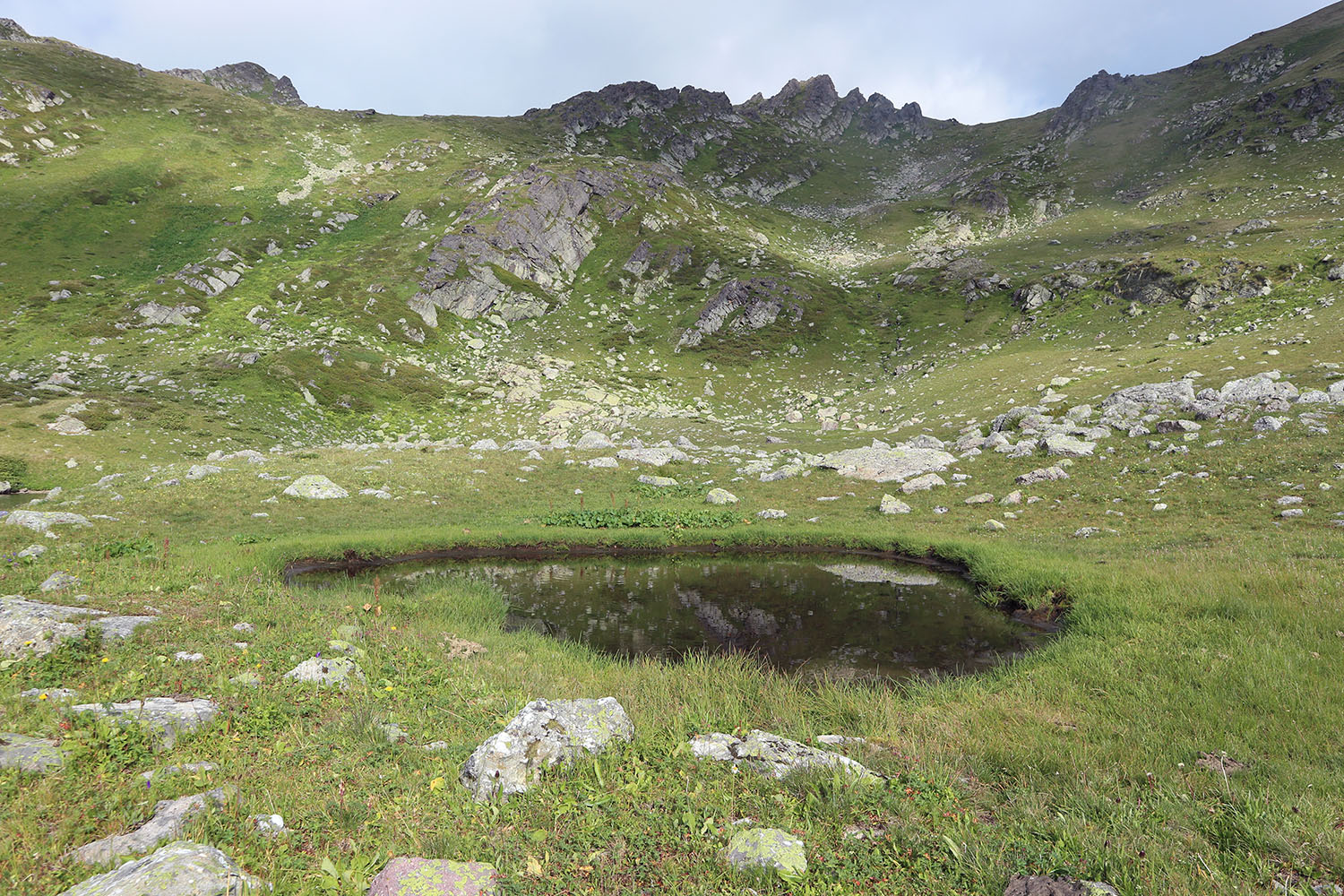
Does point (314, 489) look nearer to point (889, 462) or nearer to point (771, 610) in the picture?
point (771, 610)

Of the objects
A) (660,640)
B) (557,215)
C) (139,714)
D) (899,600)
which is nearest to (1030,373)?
(899,600)

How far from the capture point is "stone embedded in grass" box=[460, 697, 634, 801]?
6.66m

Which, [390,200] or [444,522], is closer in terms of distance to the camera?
[444,522]

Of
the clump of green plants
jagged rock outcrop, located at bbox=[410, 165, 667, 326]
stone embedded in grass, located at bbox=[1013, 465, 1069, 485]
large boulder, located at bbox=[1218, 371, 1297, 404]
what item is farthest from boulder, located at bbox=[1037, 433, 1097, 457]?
jagged rock outcrop, located at bbox=[410, 165, 667, 326]

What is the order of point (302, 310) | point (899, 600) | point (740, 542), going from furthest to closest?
point (302, 310)
point (740, 542)
point (899, 600)

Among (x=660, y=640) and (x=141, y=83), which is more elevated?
(x=141, y=83)

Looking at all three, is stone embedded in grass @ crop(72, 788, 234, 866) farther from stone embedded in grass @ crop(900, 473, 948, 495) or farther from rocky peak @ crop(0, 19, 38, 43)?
rocky peak @ crop(0, 19, 38, 43)

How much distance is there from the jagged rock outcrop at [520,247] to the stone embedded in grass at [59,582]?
67.7 meters

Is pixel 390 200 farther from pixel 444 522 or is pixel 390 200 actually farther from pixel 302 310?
pixel 444 522

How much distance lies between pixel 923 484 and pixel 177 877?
30.1 m

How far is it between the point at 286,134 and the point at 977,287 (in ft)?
494

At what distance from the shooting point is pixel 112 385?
167 ft

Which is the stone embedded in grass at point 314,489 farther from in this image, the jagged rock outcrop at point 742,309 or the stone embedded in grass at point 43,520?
the jagged rock outcrop at point 742,309

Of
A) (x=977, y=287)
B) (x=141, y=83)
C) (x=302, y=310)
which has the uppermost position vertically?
(x=141, y=83)
